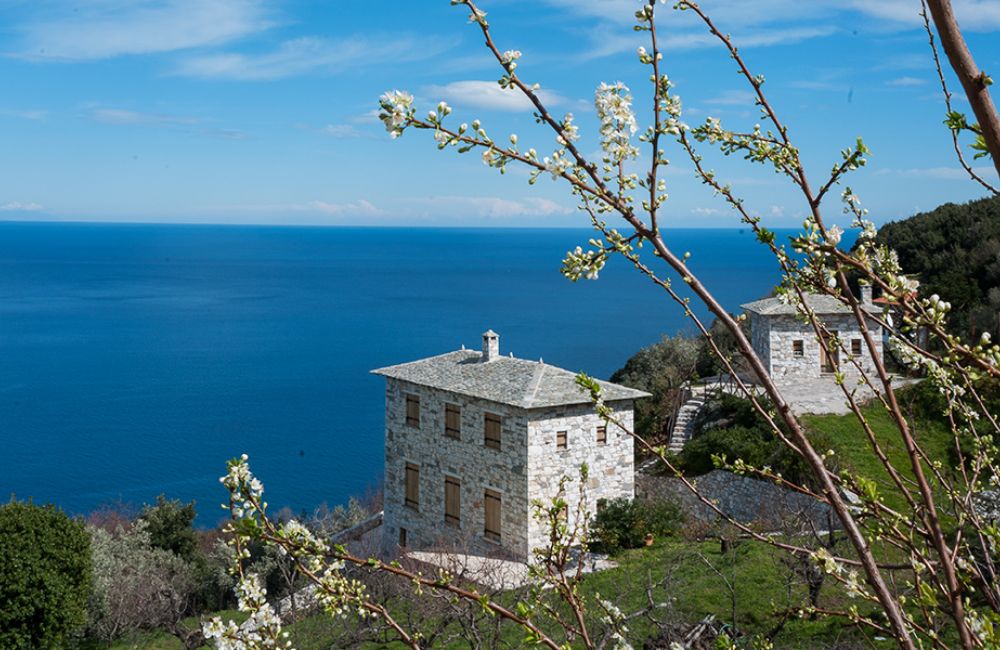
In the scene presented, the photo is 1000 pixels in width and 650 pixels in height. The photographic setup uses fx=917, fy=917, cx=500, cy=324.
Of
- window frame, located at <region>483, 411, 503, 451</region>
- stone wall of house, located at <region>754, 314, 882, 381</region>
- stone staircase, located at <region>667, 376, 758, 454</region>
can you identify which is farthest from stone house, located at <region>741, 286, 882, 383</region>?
window frame, located at <region>483, 411, 503, 451</region>

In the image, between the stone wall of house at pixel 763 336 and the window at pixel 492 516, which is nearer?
the window at pixel 492 516

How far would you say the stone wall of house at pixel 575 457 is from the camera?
77.0 ft

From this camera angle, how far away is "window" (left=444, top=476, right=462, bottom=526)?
83.2ft

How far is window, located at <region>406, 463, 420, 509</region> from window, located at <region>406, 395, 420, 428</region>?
4.00 feet

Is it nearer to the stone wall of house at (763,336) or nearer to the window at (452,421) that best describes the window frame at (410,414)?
the window at (452,421)

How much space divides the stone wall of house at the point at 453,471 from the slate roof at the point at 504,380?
27cm

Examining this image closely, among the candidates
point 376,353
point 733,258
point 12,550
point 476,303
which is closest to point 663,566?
point 12,550

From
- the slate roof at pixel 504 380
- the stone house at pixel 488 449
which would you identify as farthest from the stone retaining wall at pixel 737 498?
the slate roof at pixel 504 380

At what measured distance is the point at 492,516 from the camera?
24438 mm

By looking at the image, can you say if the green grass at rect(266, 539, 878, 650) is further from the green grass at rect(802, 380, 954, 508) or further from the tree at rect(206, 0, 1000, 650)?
the tree at rect(206, 0, 1000, 650)

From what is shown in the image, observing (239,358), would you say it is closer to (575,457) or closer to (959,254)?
(959,254)

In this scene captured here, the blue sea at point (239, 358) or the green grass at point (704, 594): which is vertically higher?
the green grass at point (704, 594)

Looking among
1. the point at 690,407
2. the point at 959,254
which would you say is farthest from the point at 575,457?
the point at 959,254

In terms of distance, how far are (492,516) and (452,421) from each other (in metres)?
→ 2.86
